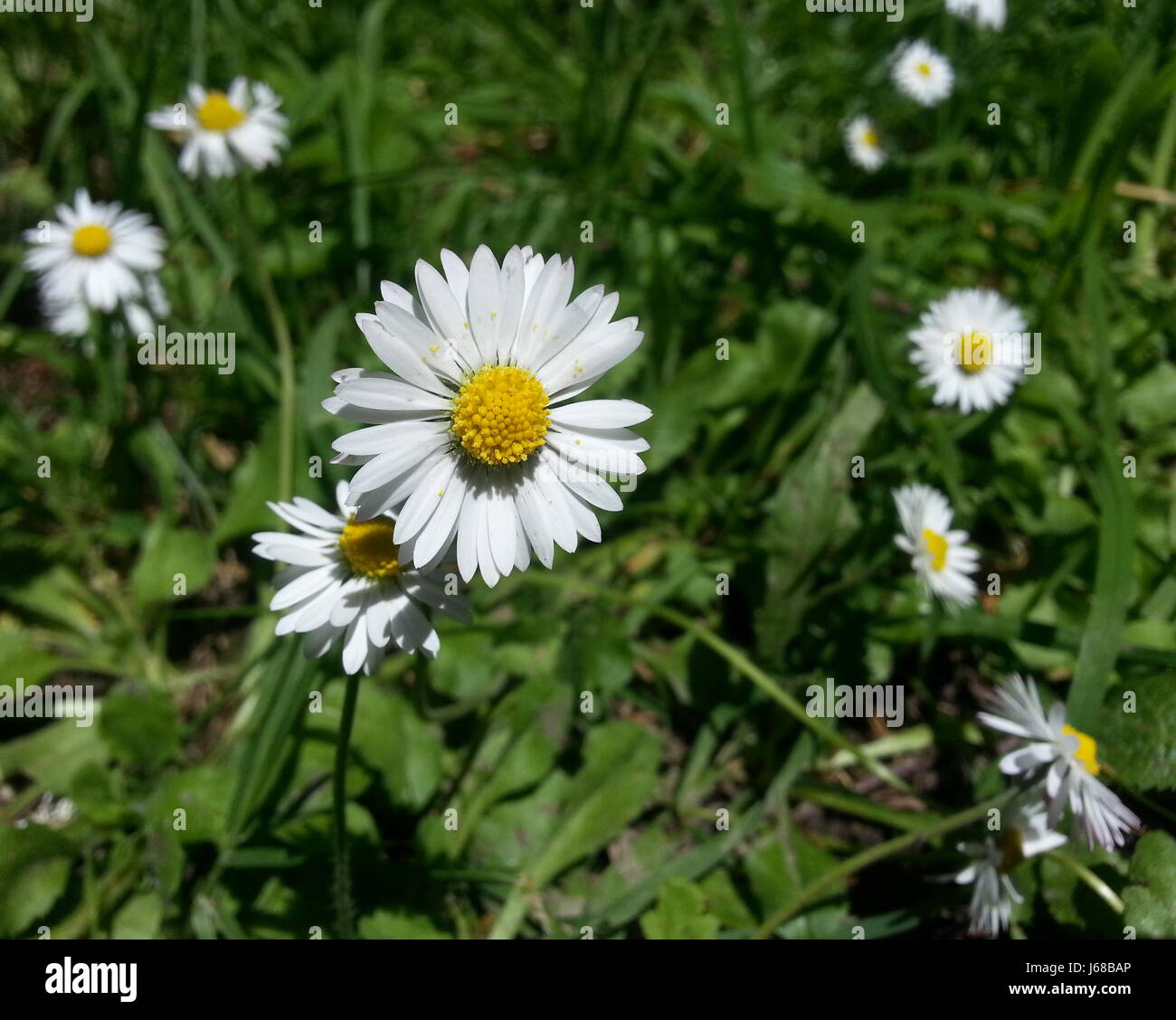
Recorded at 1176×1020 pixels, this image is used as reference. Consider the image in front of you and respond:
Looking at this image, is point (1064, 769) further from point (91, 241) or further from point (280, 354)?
point (91, 241)

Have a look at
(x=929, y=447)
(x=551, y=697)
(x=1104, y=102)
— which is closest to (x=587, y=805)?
(x=551, y=697)

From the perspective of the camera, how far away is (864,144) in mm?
4699

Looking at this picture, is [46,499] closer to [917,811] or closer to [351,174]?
[351,174]

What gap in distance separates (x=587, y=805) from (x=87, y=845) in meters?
1.59

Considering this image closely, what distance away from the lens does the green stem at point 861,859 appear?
2465mm

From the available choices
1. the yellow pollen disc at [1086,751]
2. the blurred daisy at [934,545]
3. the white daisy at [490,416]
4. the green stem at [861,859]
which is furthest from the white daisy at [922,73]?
the green stem at [861,859]

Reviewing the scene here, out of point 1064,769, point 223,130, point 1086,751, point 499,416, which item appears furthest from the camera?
point 223,130

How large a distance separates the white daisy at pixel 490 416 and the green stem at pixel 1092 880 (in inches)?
68.8

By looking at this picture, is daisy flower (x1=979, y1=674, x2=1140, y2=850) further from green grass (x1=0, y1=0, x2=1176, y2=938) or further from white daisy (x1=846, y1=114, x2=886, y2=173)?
white daisy (x1=846, y1=114, x2=886, y2=173)

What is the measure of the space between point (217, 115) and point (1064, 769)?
4114 mm

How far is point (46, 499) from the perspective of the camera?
371 centimetres

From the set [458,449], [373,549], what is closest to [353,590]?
[373,549]

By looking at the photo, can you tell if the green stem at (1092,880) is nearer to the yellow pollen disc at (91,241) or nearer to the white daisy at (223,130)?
the white daisy at (223,130)

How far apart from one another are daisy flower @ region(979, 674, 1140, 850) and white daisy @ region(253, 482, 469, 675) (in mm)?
1521
